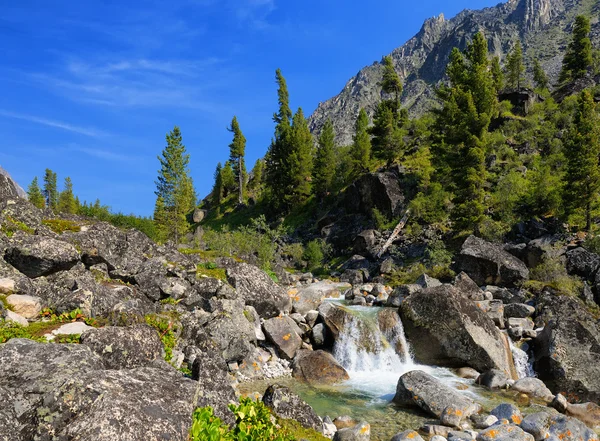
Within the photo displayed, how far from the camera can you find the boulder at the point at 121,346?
10117 millimetres

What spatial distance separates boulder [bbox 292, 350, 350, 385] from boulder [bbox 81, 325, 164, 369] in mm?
9856

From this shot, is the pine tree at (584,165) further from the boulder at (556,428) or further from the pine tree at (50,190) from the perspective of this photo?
the pine tree at (50,190)

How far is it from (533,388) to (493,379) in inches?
64.7

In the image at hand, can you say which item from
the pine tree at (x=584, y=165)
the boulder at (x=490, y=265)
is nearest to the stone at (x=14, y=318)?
the boulder at (x=490, y=265)

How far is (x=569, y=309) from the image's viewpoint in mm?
20594

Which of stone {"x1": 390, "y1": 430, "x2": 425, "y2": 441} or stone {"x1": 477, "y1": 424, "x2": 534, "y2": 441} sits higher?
stone {"x1": 390, "y1": 430, "x2": 425, "y2": 441}

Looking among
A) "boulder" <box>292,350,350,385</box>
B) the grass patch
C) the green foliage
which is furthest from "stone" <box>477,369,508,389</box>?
the grass patch

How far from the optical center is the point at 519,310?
26266 millimetres

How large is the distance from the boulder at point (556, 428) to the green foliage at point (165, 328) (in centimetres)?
1272

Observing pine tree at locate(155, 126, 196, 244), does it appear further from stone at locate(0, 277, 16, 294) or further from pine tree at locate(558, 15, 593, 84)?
pine tree at locate(558, 15, 593, 84)

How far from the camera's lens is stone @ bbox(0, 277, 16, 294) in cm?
1355

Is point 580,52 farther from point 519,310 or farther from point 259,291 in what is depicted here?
point 259,291

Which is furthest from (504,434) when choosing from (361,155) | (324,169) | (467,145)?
(324,169)

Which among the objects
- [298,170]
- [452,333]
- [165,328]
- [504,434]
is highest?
[298,170]
